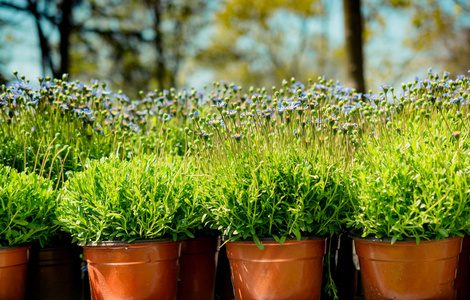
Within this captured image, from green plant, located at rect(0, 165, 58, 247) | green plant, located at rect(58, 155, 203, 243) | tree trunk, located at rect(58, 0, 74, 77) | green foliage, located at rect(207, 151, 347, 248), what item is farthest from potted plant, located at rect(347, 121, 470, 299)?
tree trunk, located at rect(58, 0, 74, 77)

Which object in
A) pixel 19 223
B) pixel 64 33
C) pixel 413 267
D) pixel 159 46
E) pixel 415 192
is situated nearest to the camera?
pixel 415 192

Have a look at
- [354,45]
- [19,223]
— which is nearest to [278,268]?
[19,223]

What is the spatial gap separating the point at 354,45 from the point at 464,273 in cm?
420

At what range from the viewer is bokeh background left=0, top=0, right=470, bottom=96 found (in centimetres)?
906

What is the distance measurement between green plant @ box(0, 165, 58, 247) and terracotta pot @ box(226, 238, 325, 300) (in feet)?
3.76

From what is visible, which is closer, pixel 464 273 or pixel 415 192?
pixel 415 192

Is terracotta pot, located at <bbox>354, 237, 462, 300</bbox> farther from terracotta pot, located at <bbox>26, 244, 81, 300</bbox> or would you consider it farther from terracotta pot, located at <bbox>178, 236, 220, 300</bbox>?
terracotta pot, located at <bbox>26, 244, 81, 300</bbox>

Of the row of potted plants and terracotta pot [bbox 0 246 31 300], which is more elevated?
the row of potted plants

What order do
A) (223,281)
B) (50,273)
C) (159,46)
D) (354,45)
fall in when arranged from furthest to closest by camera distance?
(159,46)
(354,45)
(223,281)
(50,273)

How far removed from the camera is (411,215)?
7.68ft

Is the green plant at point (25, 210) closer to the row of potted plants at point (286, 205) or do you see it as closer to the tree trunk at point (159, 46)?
the row of potted plants at point (286, 205)

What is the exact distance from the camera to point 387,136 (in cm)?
266

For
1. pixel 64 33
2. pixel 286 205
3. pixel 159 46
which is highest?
pixel 159 46

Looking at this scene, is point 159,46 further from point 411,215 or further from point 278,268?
point 411,215
